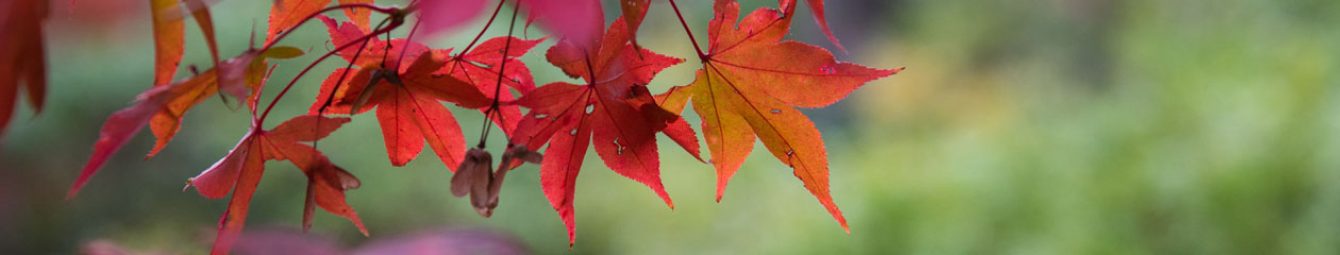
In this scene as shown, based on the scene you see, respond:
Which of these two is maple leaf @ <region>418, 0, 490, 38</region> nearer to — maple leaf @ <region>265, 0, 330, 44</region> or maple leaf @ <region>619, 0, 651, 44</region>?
maple leaf @ <region>619, 0, 651, 44</region>

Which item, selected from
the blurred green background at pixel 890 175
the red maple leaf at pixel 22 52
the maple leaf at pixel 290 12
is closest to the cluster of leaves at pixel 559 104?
the maple leaf at pixel 290 12

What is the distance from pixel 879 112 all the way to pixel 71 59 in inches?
148

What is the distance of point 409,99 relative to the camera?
22.7 inches

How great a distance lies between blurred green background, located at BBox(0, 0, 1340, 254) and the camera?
1.89 meters

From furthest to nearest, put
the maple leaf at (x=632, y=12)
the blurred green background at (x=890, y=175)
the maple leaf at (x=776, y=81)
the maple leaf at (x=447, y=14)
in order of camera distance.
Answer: the blurred green background at (x=890, y=175), the maple leaf at (x=776, y=81), the maple leaf at (x=632, y=12), the maple leaf at (x=447, y=14)

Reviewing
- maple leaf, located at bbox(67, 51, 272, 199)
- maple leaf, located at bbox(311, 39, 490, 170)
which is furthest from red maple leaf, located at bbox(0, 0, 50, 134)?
maple leaf, located at bbox(311, 39, 490, 170)

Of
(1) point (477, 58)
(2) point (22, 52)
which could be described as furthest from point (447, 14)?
(1) point (477, 58)

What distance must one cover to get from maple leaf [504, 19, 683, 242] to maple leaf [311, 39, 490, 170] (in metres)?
0.03

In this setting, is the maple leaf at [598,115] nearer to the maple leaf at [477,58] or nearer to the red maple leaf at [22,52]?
the maple leaf at [477,58]

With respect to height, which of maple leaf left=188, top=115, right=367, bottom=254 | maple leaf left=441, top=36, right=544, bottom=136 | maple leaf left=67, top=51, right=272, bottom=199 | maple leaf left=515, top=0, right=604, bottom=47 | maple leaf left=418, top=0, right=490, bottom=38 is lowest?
maple leaf left=188, top=115, right=367, bottom=254

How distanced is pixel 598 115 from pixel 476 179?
0.07 metres

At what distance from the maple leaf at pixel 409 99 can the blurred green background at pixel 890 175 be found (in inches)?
13.7

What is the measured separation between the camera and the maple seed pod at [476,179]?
1.80 feet

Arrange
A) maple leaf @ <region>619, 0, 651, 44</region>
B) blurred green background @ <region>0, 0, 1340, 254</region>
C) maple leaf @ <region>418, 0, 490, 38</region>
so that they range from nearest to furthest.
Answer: maple leaf @ <region>418, 0, 490, 38</region> < maple leaf @ <region>619, 0, 651, 44</region> < blurred green background @ <region>0, 0, 1340, 254</region>
